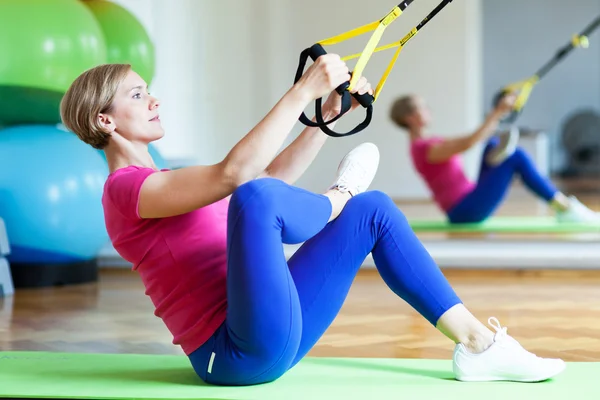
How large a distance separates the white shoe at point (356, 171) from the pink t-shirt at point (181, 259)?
27cm

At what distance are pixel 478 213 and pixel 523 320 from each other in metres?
1.90

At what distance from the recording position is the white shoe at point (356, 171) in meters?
1.87

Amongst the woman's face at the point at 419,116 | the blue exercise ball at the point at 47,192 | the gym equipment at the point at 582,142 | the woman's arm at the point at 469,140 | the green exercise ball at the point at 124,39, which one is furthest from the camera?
the gym equipment at the point at 582,142

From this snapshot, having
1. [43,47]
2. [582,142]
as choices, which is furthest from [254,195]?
[582,142]

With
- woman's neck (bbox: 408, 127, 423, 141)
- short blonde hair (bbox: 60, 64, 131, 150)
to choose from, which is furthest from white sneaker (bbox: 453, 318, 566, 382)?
woman's neck (bbox: 408, 127, 423, 141)

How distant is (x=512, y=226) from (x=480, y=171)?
0.38 metres

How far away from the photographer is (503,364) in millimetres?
1831

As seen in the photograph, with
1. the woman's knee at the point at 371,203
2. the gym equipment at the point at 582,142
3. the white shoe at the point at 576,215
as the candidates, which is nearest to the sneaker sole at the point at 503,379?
the woman's knee at the point at 371,203

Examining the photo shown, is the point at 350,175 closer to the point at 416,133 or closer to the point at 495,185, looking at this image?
the point at 495,185

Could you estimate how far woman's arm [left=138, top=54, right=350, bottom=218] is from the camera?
159 cm

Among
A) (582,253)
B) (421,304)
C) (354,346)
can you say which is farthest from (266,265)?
(582,253)

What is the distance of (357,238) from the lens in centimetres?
180

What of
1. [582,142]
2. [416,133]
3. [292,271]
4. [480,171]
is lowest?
[582,142]

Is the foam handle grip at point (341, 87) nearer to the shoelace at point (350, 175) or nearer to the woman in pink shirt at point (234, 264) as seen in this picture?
the woman in pink shirt at point (234, 264)
